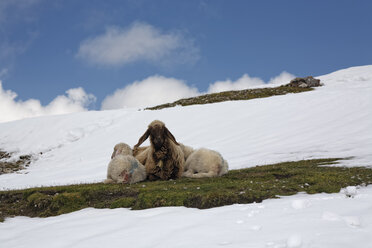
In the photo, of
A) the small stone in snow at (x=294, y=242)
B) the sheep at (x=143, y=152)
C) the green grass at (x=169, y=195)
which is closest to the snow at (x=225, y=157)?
the small stone in snow at (x=294, y=242)

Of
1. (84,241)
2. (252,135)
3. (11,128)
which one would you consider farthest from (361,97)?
(11,128)

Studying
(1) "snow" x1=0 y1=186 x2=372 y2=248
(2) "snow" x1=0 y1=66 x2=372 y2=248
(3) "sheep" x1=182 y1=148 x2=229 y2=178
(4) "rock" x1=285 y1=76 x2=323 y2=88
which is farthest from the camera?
(4) "rock" x1=285 y1=76 x2=323 y2=88

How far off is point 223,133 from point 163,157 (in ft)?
59.6

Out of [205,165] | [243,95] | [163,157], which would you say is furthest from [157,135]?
[243,95]

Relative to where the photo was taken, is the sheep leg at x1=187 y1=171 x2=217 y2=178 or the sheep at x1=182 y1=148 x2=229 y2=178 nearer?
the sheep leg at x1=187 y1=171 x2=217 y2=178

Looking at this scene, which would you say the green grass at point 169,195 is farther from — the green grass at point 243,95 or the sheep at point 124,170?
the green grass at point 243,95

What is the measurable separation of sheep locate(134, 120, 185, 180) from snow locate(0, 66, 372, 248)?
4.78 meters

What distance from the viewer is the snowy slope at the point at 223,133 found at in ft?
71.8

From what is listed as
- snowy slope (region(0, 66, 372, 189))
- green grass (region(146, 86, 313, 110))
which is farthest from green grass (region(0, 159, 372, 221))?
green grass (region(146, 86, 313, 110))

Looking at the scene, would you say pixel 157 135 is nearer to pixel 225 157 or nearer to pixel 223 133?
pixel 225 157

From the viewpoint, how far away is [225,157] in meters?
23.5

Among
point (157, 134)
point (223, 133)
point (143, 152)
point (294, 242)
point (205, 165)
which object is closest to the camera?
point (294, 242)

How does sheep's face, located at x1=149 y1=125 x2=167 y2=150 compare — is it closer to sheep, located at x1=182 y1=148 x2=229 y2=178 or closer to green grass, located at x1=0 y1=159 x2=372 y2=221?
sheep, located at x1=182 y1=148 x2=229 y2=178

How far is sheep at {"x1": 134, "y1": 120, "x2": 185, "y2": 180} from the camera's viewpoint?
13.2 m
